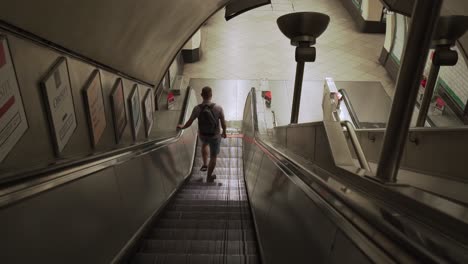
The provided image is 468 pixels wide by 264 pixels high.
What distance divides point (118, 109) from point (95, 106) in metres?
0.66

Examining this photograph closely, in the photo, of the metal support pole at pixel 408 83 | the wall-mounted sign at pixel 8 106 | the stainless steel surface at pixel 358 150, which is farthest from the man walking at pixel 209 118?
the metal support pole at pixel 408 83

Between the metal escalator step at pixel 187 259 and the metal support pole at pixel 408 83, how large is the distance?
1354 mm

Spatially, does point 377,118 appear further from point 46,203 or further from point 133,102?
point 46,203

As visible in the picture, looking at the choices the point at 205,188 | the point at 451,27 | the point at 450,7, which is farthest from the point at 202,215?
the point at 450,7

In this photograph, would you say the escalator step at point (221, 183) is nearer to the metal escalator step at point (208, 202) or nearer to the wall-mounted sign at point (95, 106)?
the metal escalator step at point (208, 202)

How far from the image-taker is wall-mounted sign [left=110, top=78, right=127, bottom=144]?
125 inches

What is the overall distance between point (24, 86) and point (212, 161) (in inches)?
137

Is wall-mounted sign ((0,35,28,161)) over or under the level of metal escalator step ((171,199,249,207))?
over

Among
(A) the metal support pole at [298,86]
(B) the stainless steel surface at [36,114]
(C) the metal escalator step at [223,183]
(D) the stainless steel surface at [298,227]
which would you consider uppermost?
(A) the metal support pole at [298,86]

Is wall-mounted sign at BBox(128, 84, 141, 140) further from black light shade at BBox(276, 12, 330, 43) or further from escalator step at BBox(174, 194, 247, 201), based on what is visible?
black light shade at BBox(276, 12, 330, 43)

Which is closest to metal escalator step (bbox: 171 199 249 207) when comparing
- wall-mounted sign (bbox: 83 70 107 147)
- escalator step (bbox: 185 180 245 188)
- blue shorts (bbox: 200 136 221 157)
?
escalator step (bbox: 185 180 245 188)

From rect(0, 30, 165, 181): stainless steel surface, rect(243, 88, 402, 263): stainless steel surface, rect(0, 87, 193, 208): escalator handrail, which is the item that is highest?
rect(0, 30, 165, 181): stainless steel surface

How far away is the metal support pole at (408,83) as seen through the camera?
3.81 ft

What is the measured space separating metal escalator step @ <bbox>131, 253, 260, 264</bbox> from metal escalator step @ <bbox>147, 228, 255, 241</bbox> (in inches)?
18.5
